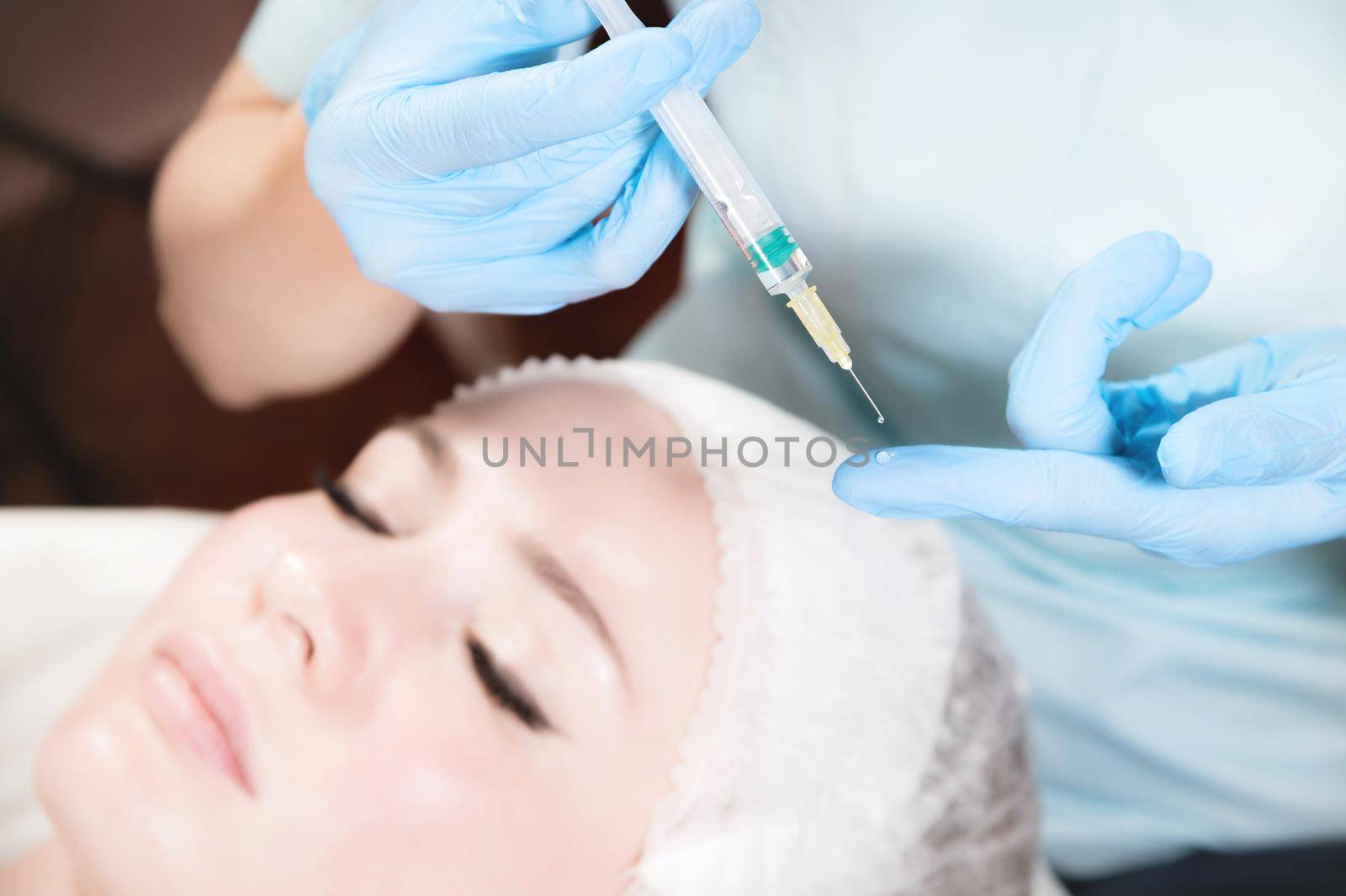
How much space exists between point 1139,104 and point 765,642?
1.92ft

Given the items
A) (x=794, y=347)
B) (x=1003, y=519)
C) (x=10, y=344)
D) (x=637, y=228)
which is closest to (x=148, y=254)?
(x=10, y=344)

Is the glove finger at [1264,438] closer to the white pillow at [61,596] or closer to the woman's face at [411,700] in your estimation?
the woman's face at [411,700]

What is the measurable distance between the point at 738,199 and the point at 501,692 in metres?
0.46

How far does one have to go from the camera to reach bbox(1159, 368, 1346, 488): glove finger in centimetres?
71

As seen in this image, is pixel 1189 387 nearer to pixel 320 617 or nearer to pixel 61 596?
pixel 320 617

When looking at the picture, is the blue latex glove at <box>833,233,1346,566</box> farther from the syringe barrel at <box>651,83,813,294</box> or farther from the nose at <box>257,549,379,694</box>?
the nose at <box>257,549,379,694</box>

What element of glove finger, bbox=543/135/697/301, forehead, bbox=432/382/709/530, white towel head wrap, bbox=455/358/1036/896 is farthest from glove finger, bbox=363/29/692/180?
white towel head wrap, bbox=455/358/1036/896

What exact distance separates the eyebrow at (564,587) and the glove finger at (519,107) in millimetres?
332

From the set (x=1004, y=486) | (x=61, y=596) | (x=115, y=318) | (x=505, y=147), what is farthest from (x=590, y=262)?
(x=115, y=318)

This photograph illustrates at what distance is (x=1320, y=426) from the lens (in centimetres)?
76

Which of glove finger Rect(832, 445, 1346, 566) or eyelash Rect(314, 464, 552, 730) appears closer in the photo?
glove finger Rect(832, 445, 1346, 566)

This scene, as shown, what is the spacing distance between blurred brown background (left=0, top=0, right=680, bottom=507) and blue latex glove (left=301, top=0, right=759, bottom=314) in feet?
2.56

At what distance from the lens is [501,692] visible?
33.8 inches

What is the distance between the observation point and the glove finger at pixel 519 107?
68cm
